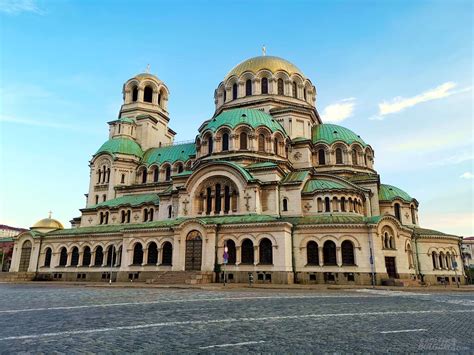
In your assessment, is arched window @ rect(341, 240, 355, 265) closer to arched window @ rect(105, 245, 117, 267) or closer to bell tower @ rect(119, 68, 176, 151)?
arched window @ rect(105, 245, 117, 267)

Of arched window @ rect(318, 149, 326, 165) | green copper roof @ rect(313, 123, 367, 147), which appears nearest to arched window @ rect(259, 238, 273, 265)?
arched window @ rect(318, 149, 326, 165)

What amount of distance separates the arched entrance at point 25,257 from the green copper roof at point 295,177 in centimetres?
3377

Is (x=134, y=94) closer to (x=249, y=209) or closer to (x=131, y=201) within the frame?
(x=131, y=201)

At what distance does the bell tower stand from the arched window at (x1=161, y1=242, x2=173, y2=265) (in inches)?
920

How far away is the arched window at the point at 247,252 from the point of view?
34.4m

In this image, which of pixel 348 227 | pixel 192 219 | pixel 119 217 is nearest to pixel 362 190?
pixel 348 227

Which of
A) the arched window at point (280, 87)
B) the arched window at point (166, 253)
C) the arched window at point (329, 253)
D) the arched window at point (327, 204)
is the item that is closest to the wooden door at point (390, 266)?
the arched window at point (329, 253)

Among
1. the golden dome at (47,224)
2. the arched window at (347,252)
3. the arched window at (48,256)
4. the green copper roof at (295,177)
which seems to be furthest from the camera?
the golden dome at (47,224)

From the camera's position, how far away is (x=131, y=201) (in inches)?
1898

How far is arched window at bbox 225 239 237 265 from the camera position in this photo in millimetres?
34750

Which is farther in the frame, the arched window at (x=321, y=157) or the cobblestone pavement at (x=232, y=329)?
the arched window at (x=321, y=157)

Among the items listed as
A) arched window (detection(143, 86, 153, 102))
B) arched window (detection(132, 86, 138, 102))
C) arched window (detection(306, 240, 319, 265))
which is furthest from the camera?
arched window (detection(143, 86, 153, 102))

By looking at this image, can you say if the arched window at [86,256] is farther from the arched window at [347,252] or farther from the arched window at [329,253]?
the arched window at [347,252]

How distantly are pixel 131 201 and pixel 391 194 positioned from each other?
3336 cm
